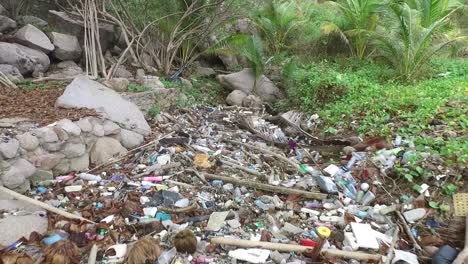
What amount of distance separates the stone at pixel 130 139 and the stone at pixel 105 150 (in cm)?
12

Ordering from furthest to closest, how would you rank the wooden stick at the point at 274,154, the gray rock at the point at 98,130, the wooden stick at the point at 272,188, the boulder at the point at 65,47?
the boulder at the point at 65,47 < the wooden stick at the point at 274,154 < the gray rock at the point at 98,130 < the wooden stick at the point at 272,188

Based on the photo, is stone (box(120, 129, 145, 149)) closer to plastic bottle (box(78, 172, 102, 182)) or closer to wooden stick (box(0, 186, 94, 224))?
plastic bottle (box(78, 172, 102, 182))

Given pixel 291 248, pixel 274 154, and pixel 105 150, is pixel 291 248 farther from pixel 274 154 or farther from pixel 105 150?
pixel 105 150

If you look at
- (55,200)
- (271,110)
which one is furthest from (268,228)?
(271,110)

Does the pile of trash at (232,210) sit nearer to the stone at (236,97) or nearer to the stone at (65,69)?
the stone at (236,97)

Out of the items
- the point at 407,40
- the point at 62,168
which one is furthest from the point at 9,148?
the point at 407,40

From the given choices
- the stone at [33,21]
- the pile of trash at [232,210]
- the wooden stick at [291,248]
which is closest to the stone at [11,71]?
the stone at [33,21]

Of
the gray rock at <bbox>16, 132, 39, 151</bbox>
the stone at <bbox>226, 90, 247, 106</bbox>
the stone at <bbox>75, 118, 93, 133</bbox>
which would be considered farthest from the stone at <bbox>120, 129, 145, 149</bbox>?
the stone at <bbox>226, 90, 247, 106</bbox>

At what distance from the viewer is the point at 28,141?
3.77 meters

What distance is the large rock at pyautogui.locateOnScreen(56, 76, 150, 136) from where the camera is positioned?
502 centimetres

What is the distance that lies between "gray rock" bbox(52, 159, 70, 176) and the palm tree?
7.15 meters

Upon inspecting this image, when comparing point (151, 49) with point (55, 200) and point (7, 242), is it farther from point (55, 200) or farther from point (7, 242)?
point (7, 242)

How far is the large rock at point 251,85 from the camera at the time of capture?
9008 millimetres

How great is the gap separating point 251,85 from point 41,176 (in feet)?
19.8
